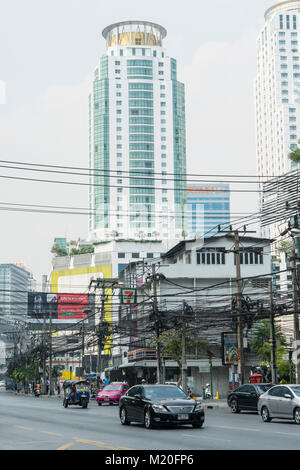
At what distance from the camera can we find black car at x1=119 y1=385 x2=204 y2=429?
2206 cm

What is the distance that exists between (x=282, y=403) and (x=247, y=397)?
7200 millimetres

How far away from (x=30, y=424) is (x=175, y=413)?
19.1 feet

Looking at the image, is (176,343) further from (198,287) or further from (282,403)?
(282,403)

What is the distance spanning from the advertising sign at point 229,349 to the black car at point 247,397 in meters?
9.48

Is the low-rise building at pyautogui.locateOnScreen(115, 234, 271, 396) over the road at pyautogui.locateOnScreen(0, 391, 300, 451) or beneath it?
over

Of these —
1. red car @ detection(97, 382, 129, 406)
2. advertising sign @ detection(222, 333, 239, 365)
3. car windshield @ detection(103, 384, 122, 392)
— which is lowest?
red car @ detection(97, 382, 129, 406)

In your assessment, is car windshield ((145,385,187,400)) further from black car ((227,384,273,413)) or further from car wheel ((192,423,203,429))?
black car ((227,384,273,413))

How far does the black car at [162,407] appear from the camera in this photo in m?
22.1

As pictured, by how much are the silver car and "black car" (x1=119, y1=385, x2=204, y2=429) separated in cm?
437

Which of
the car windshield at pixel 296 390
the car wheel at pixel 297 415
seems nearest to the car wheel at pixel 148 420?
the car wheel at pixel 297 415

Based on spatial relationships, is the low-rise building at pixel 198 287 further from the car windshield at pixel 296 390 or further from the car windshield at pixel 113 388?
the car windshield at pixel 296 390

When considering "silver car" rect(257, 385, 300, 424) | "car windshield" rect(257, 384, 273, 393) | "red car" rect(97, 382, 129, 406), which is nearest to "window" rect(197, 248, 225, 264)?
"red car" rect(97, 382, 129, 406)
